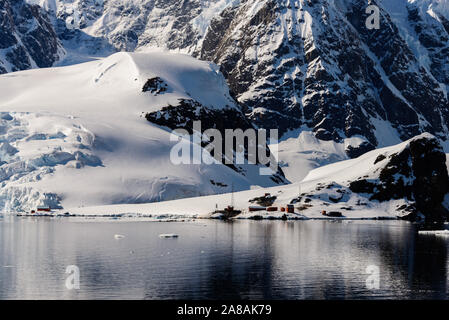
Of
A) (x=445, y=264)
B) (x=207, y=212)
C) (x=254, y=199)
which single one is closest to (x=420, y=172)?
(x=254, y=199)

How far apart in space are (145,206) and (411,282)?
122m

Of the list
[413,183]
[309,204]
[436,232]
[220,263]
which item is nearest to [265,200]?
[309,204]

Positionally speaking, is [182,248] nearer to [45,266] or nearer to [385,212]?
[45,266]

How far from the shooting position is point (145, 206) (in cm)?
19300

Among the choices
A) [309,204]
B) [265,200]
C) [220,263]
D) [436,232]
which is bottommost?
[220,263]

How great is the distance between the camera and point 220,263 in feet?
289

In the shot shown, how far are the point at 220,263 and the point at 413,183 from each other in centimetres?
10934

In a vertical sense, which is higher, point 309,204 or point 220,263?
point 309,204

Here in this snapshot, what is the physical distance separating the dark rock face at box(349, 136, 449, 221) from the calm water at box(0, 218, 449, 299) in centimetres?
4892

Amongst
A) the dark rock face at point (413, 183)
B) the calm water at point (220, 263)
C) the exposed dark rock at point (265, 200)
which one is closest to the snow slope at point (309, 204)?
the exposed dark rock at point (265, 200)

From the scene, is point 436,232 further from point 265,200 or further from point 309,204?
point 265,200

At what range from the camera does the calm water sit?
7044cm

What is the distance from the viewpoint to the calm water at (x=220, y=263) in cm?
7044

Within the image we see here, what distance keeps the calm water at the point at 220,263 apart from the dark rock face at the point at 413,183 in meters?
48.9
